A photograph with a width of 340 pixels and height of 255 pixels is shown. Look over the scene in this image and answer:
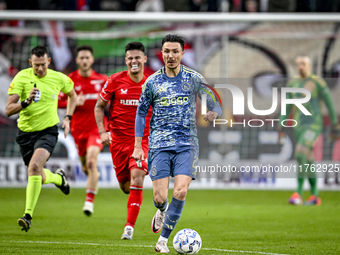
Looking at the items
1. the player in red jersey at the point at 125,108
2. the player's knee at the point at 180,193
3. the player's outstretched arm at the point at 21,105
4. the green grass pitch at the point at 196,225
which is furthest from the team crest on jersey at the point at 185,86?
the player's outstretched arm at the point at 21,105

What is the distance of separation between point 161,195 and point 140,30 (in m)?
10.5

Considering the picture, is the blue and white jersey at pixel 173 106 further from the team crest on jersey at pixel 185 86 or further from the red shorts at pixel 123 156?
the red shorts at pixel 123 156

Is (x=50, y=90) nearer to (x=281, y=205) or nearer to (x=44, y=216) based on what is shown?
(x=44, y=216)

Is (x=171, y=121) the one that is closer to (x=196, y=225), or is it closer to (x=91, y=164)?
(x=196, y=225)

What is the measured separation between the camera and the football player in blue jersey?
18.6 feet

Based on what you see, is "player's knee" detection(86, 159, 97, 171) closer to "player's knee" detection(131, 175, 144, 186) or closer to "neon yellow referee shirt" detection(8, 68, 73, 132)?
"neon yellow referee shirt" detection(8, 68, 73, 132)

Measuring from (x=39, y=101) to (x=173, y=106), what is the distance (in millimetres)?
2482

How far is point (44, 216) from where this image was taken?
29.1ft

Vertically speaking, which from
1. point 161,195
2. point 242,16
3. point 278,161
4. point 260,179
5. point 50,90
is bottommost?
point 260,179

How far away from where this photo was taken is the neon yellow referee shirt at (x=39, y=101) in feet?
24.1

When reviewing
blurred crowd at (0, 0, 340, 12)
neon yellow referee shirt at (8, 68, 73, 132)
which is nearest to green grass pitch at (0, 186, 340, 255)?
neon yellow referee shirt at (8, 68, 73, 132)

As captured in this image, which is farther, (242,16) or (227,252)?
(242,16)

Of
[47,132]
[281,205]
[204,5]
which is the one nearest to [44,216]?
[47,132]

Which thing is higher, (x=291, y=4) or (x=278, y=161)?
(x=291, y=4)
